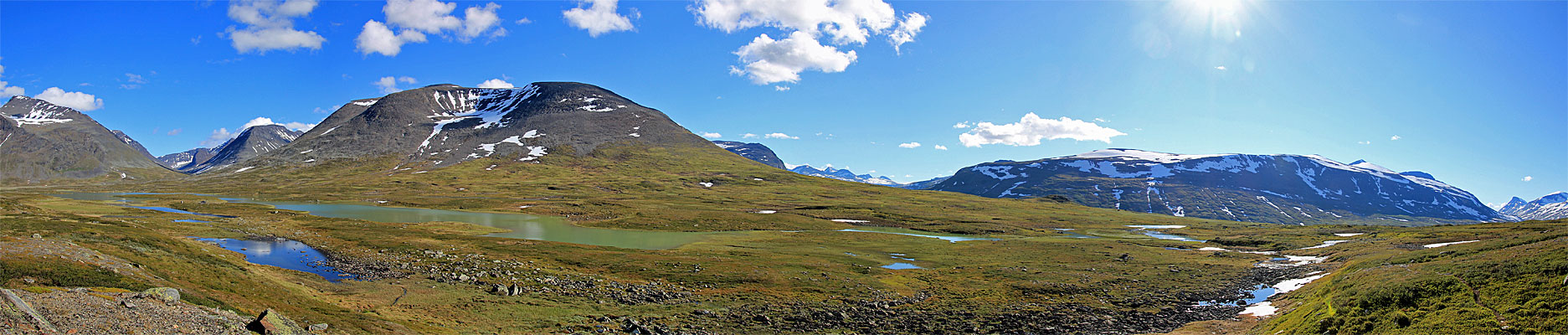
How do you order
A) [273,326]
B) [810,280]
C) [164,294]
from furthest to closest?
[810,280] → [164,294] → [273,326]

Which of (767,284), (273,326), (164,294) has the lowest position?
(767,284)

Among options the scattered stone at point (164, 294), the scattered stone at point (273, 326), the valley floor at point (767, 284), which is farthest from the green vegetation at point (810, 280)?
the scattered stone at point (273, 326)

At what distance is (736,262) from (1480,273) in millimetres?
50858

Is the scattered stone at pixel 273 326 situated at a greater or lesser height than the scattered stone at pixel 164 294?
lesser

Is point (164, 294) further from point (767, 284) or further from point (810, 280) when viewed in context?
point (810, 280)

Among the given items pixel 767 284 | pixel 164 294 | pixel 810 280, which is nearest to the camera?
pixel 164 294

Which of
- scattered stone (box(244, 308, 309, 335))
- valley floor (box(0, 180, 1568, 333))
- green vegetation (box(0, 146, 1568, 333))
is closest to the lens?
scattered stone (box(244, 308, 309, 335))

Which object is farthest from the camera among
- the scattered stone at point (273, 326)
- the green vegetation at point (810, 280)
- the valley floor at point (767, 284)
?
the green vegetation at point (810, 280)

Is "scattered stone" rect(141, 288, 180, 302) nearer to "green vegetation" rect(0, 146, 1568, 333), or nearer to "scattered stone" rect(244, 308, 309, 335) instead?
"green vegetation" rect(0, 146, 1568, 333)

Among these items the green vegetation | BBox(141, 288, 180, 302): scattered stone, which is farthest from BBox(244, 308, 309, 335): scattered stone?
the green vegetation

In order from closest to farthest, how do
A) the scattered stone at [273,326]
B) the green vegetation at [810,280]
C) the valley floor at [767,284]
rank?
the scattered stone at [273,326] < the valley floor at [767,284] < the green vegetation at [810,280]

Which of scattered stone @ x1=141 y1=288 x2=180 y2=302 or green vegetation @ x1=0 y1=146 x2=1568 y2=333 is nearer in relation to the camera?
scattered stone @ x1=141 y1=288 x2=180 y2=302

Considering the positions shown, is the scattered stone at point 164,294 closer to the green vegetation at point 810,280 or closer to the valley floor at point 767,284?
the valley floor at point 767,284

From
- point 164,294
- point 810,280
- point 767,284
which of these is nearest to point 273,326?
point 164,294
